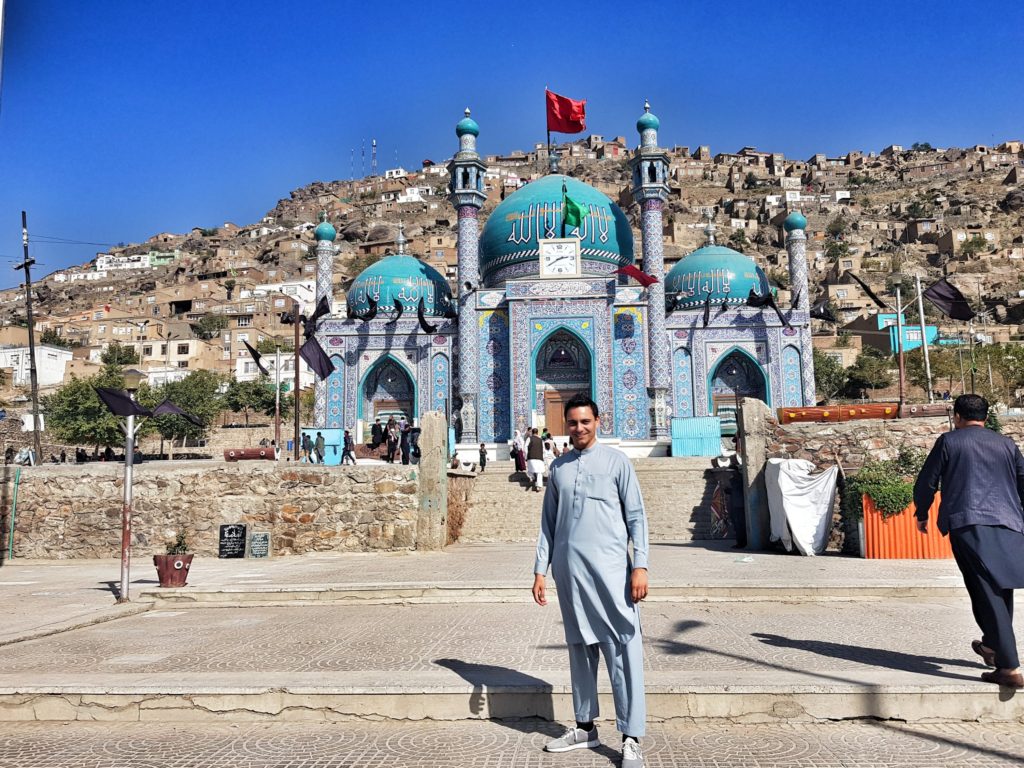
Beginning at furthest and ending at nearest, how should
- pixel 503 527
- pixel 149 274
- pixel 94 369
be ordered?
pixel 149 274, pixel 94 369, pixel 503 527

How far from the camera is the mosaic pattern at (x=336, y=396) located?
29938 millimetres

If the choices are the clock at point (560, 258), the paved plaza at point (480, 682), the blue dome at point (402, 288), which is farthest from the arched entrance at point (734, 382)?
the paved plaza at point (480, 682)

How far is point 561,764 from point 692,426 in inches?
873

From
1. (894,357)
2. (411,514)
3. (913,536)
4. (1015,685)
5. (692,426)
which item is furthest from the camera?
(894,357)

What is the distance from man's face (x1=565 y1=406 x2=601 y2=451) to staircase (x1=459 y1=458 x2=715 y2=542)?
12.6 m

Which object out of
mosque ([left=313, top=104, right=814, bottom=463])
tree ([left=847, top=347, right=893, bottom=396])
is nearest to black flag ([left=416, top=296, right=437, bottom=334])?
mosque ([left=313, top=104, right=814, bottom=463])

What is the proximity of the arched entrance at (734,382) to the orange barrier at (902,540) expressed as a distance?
1869 centimetres

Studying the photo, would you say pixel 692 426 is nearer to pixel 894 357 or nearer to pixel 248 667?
pixel 248 667

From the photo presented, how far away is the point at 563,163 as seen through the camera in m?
120

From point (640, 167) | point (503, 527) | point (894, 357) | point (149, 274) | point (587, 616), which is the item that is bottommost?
point (503, 527)

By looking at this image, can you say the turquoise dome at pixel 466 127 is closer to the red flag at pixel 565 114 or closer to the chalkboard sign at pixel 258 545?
the red flag at pixel 565 114

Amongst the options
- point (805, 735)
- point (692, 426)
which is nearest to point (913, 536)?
point (805, 735)

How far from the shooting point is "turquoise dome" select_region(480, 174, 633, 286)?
30578 mm

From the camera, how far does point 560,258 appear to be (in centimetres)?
2883
